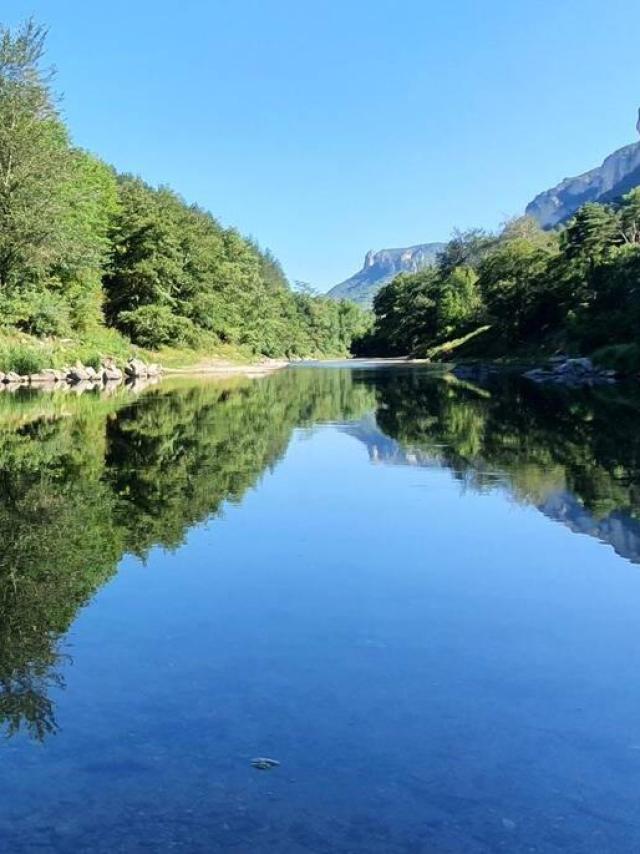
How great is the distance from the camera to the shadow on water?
→ 7543 millimetres

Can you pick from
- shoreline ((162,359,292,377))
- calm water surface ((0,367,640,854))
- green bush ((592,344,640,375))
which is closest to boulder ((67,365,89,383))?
shoreline ((162,359,292,377))

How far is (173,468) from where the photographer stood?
1549 cm

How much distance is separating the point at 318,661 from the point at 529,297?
3032 inches

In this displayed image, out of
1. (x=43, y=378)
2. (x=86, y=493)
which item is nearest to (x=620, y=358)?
(x=43, y=378)

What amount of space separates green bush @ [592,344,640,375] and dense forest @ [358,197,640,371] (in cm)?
7

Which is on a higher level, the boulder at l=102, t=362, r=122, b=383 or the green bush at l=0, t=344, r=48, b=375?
the green bush at l=0, t=344, r=48, b=375

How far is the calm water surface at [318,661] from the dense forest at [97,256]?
3511 centimetres

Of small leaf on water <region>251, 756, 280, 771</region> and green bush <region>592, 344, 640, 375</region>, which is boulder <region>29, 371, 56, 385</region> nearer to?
green bush <region>592, 344, 640, 375</region>

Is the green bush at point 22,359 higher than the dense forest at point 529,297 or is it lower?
lower

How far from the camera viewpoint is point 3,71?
46594 millimetres

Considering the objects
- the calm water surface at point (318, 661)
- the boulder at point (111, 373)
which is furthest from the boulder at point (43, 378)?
the calm water surface at point (318, 661)

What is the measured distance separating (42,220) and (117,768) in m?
45.6

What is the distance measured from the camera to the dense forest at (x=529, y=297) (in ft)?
181

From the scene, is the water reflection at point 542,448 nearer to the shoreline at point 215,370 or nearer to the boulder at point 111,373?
the boulder at point 111,373
